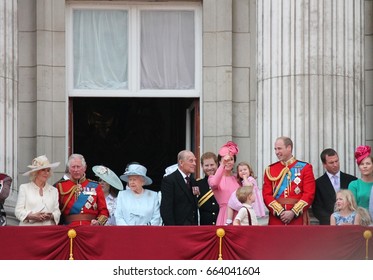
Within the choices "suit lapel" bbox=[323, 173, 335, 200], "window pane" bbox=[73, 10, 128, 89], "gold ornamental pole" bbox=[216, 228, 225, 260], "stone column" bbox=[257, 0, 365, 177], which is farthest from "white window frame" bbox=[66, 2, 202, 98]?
"gold ornamental pole" bbox=[216, 228, 225, 260]

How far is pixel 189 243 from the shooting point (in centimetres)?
1859

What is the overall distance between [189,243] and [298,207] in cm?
203

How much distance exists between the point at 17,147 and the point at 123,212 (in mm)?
3214

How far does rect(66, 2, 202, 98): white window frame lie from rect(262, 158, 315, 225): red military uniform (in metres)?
3.80

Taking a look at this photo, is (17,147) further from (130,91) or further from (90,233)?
(90,233)

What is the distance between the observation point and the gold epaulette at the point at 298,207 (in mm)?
19828

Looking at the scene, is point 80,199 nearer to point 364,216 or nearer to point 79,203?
point 79,203

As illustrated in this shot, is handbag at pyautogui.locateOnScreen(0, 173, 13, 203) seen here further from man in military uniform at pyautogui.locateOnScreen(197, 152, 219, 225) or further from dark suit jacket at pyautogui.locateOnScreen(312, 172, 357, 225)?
dark suit jacket at pyautogui.locateOnScreen(312, 172, 357, 225)

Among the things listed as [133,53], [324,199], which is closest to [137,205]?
[324,199]

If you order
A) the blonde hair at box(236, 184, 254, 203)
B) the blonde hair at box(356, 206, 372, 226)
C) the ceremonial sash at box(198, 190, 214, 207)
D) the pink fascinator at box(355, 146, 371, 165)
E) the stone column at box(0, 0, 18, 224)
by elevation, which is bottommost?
the blonde hair at box(356, 206, 372, 226)

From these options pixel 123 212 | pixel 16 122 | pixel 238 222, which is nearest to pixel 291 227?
pixel 238 222

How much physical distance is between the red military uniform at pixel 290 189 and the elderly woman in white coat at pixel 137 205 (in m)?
1.61

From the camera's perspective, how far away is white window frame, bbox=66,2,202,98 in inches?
924

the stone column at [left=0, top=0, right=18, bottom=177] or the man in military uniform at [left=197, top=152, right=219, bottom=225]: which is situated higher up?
the stone column at [left=0, top=0, right=18, bottom=177]
